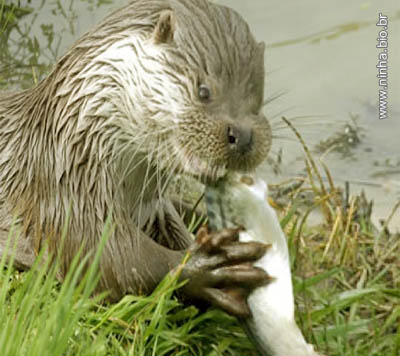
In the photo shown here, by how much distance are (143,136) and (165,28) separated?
0.92ft

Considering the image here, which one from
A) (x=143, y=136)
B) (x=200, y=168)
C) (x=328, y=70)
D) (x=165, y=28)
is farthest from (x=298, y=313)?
(x=328, y=70)

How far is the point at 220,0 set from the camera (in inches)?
214

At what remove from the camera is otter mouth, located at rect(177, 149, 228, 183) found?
8.88 feet

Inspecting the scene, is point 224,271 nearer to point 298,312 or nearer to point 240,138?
point 298,312

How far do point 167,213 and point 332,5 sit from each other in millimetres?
2494

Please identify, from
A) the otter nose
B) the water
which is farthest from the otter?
the water

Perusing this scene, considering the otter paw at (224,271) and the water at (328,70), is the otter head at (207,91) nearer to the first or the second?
the otter paw at (224,271)

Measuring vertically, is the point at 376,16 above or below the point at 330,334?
above

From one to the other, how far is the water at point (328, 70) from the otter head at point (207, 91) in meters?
1.48

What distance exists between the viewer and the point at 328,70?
5.04 m

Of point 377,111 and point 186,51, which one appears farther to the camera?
point 377,111

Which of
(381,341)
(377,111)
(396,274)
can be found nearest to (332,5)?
(377,111)

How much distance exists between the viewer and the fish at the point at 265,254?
274 cm

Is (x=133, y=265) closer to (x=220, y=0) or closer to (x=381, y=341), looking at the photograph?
(x=381, y=341)
